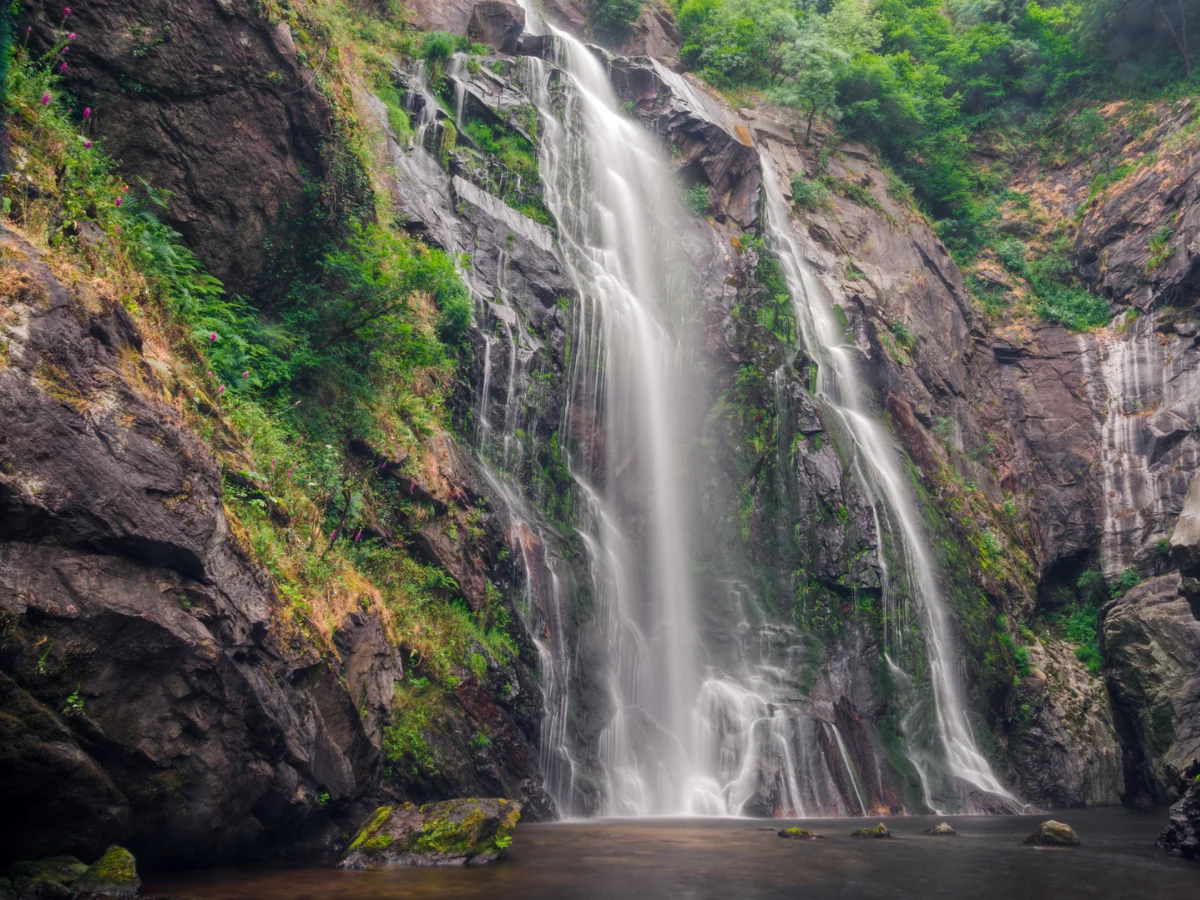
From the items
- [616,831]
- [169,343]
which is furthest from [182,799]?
[616,831]

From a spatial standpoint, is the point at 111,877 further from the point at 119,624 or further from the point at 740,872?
the point at 740,872

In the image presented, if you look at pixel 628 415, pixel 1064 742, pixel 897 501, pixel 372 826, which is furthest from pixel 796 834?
pixel 1064 742

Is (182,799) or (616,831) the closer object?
(182,799)

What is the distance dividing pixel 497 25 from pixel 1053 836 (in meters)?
25.4

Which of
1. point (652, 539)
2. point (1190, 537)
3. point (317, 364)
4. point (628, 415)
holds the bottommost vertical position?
point (1190, 537)

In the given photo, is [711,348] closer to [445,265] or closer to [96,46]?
[445,265]

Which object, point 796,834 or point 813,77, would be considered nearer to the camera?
point 796,834

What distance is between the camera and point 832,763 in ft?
51.2

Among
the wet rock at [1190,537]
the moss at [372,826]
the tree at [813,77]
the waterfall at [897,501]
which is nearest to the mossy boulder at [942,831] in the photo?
the waterfall at [897,501]

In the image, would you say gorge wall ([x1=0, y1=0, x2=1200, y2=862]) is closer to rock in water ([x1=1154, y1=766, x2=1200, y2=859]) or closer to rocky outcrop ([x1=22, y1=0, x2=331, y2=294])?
rocky outcrop ([x1=22, y1=0, x2=331, y2=294])

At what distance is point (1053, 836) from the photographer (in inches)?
465

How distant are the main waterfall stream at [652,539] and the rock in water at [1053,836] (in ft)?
12.5

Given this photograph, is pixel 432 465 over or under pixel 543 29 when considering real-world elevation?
under

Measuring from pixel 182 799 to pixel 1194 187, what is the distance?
3094 cm
